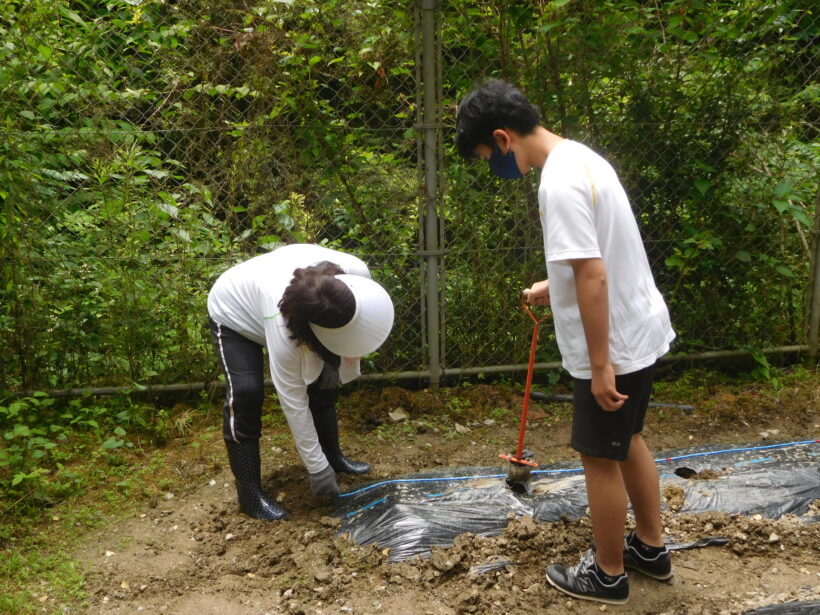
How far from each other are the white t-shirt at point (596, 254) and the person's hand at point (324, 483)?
1262 millimetres

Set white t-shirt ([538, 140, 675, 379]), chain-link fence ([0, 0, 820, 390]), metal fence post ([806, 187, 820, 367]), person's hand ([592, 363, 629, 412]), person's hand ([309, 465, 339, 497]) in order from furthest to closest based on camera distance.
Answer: metal fence post ([806, 187, 820, 367]) < chain-link fence ([0, 0, 820, 390]) < person's hand ([309, 465, 339, 497]) < person's hand ([592, 363, 629, 412]) < white t-shirt ([538, 140, 675, 379])

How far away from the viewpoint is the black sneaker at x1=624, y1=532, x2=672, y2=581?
264 cm

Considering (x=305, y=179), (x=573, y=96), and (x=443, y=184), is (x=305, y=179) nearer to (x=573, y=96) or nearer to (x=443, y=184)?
(x=443, y=184)

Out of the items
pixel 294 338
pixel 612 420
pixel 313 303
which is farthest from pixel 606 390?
pixel 294 338

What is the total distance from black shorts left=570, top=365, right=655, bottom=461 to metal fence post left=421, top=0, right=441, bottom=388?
6.69ft

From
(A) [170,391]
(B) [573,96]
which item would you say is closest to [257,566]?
(A) [170,391]

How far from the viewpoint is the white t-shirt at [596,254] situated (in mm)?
2107

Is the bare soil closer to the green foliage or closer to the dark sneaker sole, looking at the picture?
the dark sneaker sole

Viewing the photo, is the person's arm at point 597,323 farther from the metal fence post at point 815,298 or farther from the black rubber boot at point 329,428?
the metal fence post at point 815,298

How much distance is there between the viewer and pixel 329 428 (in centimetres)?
347

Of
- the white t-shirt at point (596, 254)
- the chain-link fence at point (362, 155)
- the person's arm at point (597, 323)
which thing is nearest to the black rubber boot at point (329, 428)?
the chain-link fence at point (362, 155)

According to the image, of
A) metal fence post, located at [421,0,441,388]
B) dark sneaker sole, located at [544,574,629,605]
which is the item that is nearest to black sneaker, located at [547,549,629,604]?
dark sneaker sole, located at [544,574,629,605]

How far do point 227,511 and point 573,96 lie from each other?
2.90 m

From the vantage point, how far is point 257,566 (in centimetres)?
294
